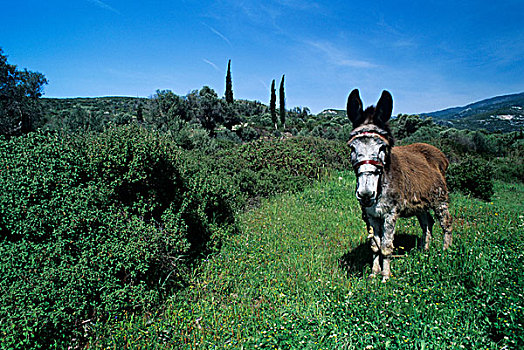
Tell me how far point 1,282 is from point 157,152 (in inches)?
105

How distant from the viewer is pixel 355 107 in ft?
12.0

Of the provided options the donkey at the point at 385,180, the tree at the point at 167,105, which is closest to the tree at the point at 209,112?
the tree at the point at 167,105

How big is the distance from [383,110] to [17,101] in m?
37.6

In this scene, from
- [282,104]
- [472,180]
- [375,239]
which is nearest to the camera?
[375,239]

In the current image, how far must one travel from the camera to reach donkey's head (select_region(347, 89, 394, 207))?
318 cm

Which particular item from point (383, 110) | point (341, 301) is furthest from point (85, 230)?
point (383, 110)

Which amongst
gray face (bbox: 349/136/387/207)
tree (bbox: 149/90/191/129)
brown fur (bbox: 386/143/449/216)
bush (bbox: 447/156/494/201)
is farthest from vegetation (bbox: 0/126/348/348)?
tree (bbox: 149/90/191/129)

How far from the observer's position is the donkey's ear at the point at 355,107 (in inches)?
142

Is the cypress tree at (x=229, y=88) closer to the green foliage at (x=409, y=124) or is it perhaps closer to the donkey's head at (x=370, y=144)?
the green foliage at (x=409, y=124)

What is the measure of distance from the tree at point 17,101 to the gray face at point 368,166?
112 feet

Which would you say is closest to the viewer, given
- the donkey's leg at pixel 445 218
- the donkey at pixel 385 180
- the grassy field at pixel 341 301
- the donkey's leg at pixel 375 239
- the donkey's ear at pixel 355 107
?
the grassy field at pixel 341 301

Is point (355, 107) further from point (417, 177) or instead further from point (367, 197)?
point (417, 177)

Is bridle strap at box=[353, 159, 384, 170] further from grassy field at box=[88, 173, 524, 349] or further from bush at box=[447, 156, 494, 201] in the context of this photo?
bush at box=[447, 156, 494, 201]

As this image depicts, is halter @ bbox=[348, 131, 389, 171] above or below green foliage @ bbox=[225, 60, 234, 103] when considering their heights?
below
